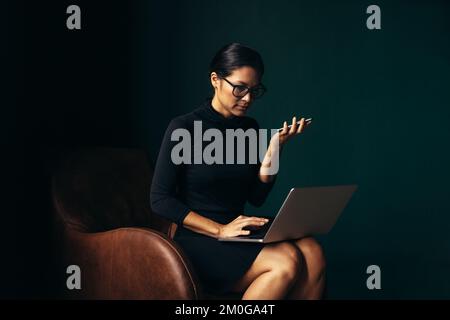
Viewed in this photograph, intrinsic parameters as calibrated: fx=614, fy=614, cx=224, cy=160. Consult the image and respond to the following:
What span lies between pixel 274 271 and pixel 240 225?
17cm

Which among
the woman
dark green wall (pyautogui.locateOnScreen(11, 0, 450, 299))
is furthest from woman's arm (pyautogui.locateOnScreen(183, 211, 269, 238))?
dark green wall (pyautogui.locateOnScreen(11, 0, 450, 299))

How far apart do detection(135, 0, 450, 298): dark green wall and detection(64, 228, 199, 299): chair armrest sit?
1121mm

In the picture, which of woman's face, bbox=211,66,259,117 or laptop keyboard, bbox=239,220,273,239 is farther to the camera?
woman's face, bbox=211,66,259,117

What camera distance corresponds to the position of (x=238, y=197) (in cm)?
217

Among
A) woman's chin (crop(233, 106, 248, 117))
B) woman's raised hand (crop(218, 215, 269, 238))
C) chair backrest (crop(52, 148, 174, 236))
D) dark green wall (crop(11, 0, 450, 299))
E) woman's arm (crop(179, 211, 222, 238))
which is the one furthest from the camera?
dark green wall (crop(11, 0, 450, 299))

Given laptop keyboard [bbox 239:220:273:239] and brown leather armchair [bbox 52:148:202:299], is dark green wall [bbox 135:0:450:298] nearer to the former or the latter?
brown leather armchair [bbox 52:148:202:299]

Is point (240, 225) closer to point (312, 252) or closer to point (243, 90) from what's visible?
point (312, 252)

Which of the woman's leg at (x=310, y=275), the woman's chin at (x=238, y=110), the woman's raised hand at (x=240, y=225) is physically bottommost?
the woman's leg at (x=310, y=275)

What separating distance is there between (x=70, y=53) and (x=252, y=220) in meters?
1.18

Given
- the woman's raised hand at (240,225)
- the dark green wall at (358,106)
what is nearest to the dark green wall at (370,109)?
the dark green wall at (358,106)

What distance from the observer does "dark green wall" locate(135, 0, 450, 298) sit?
305cm

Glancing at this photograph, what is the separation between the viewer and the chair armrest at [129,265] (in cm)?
181

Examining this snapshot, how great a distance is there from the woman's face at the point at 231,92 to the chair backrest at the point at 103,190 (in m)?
0.61

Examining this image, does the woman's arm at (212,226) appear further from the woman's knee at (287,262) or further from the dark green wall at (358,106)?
the dark green wall at (358,106)
